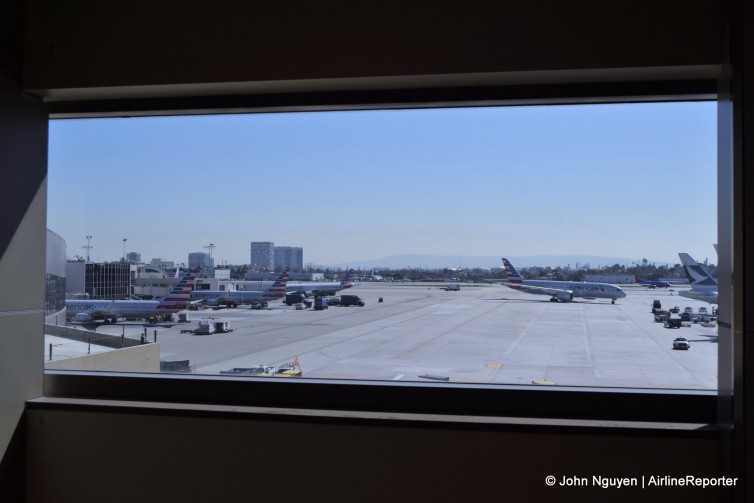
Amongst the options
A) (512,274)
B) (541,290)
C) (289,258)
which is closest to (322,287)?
(289,258)

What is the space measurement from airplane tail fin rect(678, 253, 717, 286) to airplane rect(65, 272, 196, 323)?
6.90 feet

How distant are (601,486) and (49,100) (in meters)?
2.88

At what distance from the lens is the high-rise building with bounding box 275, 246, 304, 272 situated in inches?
104

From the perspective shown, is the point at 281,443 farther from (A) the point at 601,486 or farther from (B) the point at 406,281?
(A) the point at 601,486

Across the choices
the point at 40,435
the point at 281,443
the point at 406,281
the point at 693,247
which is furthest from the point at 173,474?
the point at 693,247

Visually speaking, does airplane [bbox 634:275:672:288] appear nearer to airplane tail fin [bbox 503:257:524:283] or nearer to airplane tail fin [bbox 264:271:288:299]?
airplane tail fin [bbox 503:257:524:283]

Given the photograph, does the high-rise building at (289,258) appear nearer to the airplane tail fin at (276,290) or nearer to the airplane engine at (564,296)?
the airplane tail fin at (276,290)

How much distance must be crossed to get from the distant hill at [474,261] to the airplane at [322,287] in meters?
0.07

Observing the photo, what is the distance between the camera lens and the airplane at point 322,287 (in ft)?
8.77

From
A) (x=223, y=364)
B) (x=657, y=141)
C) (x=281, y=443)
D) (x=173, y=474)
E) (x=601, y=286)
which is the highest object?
(x=657, y=141)

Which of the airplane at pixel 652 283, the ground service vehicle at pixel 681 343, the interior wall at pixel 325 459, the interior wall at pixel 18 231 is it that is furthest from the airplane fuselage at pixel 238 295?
the ground service vehicle at pixel 681 343

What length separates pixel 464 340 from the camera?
250 cm

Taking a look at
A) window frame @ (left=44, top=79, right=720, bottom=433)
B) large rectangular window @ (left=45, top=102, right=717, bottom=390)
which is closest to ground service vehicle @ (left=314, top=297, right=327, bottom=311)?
large rectangular window @ (left=45, top=102, right=717, bottom=390)

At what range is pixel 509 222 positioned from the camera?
247 centimetres
